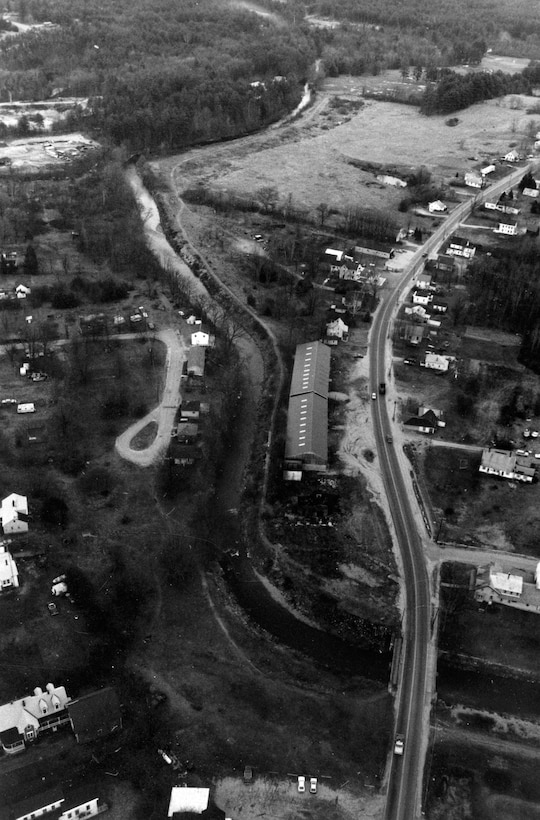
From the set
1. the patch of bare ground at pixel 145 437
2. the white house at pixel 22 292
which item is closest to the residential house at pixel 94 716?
the patch of bare ground at pixel 145 437

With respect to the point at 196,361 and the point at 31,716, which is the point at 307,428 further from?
the point at 31,716

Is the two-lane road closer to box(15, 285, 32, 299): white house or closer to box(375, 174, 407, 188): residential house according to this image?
box(15, 285, 32, 299): white house

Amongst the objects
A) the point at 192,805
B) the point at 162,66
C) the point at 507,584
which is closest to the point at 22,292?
the point at 507,584

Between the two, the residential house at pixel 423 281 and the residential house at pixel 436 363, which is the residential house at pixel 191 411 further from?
the residential house at pixel 423 281

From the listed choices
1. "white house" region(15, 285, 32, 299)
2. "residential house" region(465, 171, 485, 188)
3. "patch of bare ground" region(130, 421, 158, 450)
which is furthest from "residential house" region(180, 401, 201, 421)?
"residential house" region(465, 171, 485, 188)

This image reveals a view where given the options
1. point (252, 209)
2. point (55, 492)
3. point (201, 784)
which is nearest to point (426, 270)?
point (252, 209)
